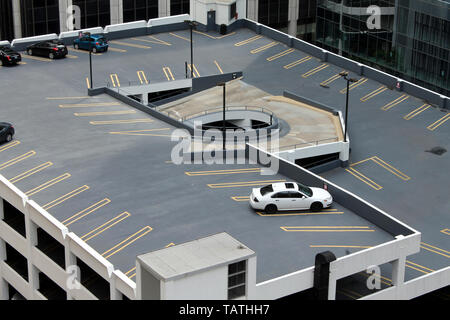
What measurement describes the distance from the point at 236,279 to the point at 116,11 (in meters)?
69.9

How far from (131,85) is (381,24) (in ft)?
109

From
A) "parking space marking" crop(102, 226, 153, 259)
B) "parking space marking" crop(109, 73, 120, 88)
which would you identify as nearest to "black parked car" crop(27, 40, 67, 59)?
"parking space marking" crop(109, 73, 120, 88)

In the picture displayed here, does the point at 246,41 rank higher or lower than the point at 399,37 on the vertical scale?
higher

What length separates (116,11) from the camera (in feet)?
367

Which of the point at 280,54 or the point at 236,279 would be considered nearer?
the point at 236,279

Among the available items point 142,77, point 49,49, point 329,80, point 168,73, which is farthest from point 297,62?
point 49,49

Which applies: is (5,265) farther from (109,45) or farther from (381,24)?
(381,24)

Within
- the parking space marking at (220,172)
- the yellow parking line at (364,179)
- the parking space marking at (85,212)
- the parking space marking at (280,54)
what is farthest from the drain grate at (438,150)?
the parking space marking at (85,212)

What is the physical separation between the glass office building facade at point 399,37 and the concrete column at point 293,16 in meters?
12.6

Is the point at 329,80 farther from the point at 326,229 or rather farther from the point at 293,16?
the point at 293,16

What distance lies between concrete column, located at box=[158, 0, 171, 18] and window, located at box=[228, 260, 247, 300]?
2830 inches

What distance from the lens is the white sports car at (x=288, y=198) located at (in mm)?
59312

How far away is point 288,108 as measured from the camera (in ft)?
269
